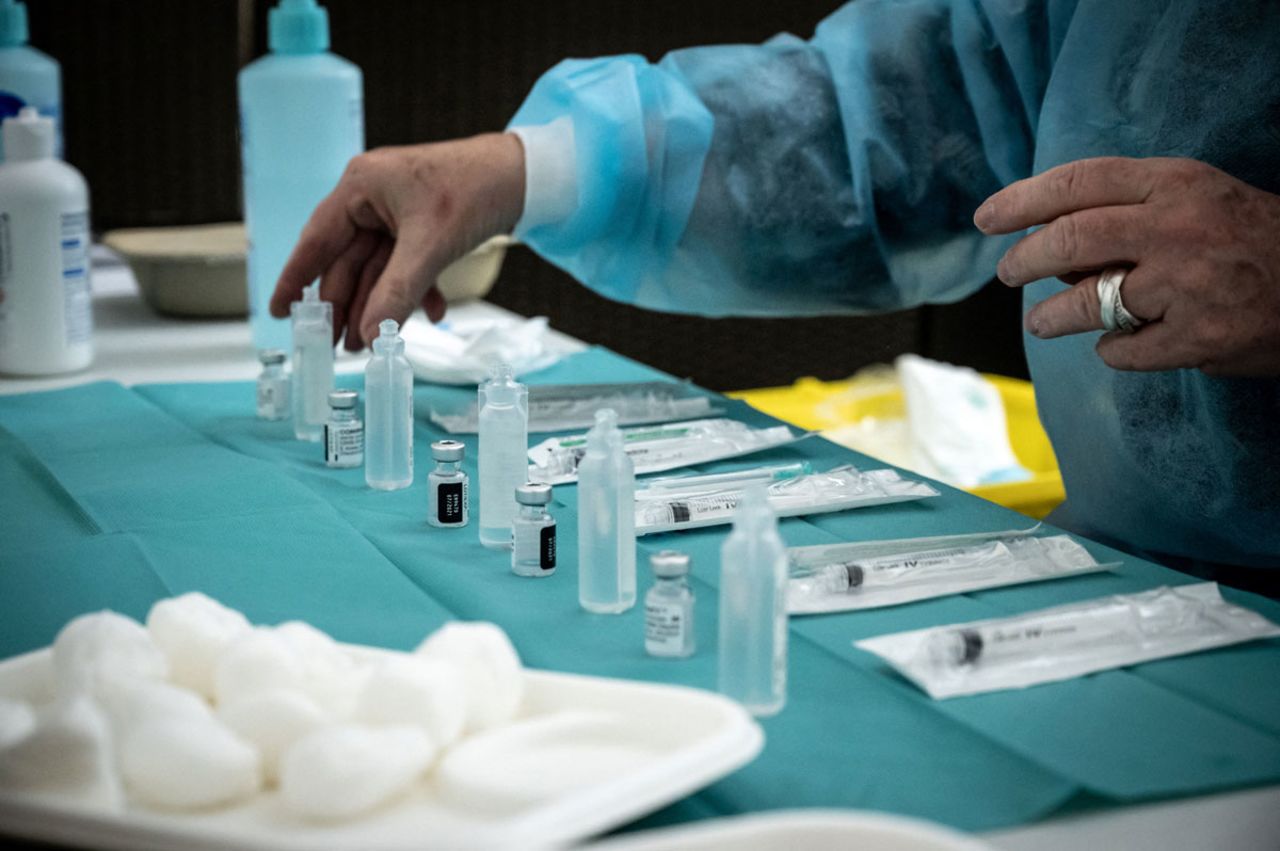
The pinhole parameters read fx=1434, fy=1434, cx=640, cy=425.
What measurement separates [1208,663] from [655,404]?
0.70 metres

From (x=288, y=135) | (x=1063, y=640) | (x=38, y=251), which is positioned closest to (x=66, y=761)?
(x=1063, y=640)

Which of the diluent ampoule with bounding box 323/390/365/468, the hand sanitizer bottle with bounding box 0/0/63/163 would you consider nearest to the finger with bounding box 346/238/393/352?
the diluent ampoule with bounding box 323/390/365/468

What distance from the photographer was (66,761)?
62 cm

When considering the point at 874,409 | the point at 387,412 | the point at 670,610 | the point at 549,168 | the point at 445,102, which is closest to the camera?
the point at 670,610

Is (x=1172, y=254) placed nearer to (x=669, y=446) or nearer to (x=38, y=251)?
(x=669, y=446)

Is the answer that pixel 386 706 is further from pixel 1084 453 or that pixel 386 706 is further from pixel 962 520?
pixel 1084 453

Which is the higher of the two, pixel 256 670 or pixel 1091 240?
pixel 1091 240

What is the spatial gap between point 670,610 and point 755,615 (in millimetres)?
75

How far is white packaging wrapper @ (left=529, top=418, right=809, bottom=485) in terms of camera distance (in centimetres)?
124

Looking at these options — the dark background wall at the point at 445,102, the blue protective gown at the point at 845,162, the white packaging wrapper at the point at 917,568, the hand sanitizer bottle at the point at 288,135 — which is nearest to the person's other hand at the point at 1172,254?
the white packaging wrapper at the point at 917,568

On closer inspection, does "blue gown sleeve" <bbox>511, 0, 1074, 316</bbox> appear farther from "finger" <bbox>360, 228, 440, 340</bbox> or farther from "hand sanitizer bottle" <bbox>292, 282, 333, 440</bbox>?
"hand sanitizer bottle" <bbox>292, 282, 333, 440</bbox>

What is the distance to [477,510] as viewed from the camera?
1161mm

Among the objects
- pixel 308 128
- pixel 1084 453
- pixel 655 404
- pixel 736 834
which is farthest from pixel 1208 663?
pixel 308 128

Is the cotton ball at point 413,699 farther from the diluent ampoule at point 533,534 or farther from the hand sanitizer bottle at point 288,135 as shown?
the hand sanitizer bottle at point 288,135
